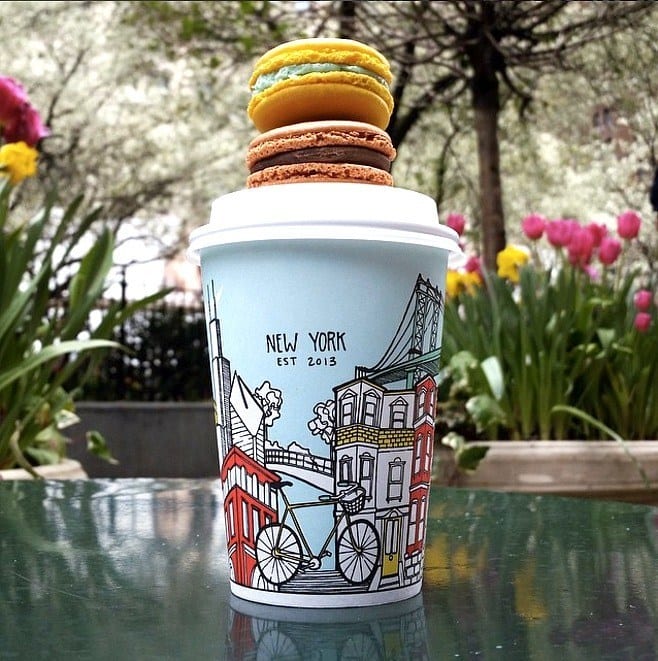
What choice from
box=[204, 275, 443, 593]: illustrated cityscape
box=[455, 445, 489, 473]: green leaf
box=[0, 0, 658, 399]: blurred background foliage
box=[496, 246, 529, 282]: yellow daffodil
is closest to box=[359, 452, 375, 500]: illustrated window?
box=[204, 275, 443, 593]: illustrated cityscape

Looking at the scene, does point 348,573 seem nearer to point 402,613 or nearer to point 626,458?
point 402,613

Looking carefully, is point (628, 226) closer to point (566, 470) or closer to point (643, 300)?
point (643, 300)

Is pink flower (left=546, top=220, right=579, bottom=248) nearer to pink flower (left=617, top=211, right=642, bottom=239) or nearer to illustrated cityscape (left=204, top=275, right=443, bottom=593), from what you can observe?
pink flower (left=617, top=211, right=642, bottom=239)

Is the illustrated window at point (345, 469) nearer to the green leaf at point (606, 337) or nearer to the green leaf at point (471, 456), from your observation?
the green leaf at point (471, 456)

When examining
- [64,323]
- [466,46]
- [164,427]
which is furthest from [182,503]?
[164,427]

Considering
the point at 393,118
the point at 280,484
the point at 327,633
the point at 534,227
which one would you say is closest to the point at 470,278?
the point at 534,227

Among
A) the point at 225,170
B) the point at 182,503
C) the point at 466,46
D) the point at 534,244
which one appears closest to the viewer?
the point at 182,503
